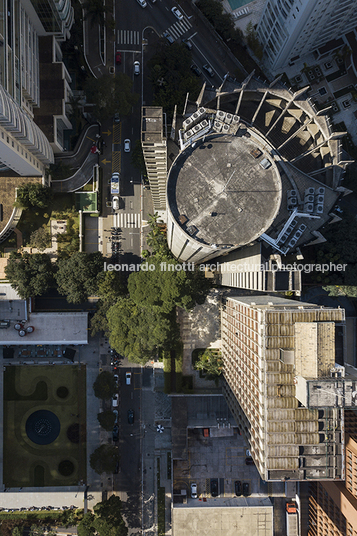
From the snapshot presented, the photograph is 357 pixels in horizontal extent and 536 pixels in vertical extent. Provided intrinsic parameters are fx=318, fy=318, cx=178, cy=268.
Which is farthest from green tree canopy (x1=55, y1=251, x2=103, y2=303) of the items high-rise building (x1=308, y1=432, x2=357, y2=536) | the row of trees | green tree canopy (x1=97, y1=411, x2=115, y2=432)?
high-rise building (x1=308, y1=432, x2=357, y2=536)

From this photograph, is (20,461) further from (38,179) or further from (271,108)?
(271,108)

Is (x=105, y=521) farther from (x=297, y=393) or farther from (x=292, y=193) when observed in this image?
(x=292, y=193)

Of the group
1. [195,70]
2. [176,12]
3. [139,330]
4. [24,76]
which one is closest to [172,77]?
[195,70]

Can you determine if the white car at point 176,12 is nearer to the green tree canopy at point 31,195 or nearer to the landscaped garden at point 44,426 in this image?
the green tree canopy at point 31,195

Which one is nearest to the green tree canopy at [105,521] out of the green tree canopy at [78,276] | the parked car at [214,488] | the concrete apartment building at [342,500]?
the parked car at [214,488]

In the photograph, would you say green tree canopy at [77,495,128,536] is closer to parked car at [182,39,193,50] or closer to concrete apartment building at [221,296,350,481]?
concrete apartment building at [221,296,350,481]

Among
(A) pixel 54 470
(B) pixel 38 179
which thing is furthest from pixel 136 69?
(A) pixel 54 470
